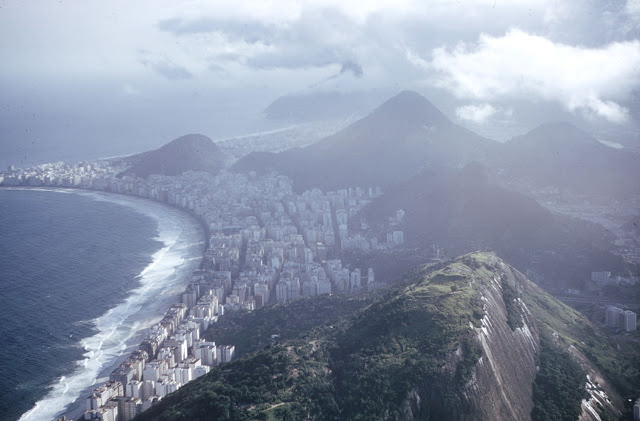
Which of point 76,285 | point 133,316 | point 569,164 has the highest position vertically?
point 569,164

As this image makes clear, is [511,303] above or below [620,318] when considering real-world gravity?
above

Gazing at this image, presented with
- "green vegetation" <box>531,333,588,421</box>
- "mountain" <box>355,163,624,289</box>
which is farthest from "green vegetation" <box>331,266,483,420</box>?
"mountain" <box>355,163,624,289</box>

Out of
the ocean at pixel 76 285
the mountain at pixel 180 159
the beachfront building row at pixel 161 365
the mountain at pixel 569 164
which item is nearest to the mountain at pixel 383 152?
the mountain at pixel 569 164

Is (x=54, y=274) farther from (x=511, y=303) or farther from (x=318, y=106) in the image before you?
(x=318, y=106)

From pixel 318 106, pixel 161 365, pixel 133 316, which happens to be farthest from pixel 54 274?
pixel 318 106

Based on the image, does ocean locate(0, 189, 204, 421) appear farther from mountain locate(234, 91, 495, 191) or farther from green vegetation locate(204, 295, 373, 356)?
mountain locate(234, 91, 495, 191)

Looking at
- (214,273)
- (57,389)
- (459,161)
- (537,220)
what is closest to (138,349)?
(57,389)

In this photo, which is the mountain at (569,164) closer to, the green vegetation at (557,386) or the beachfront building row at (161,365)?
the green vegetation at (557,386)
